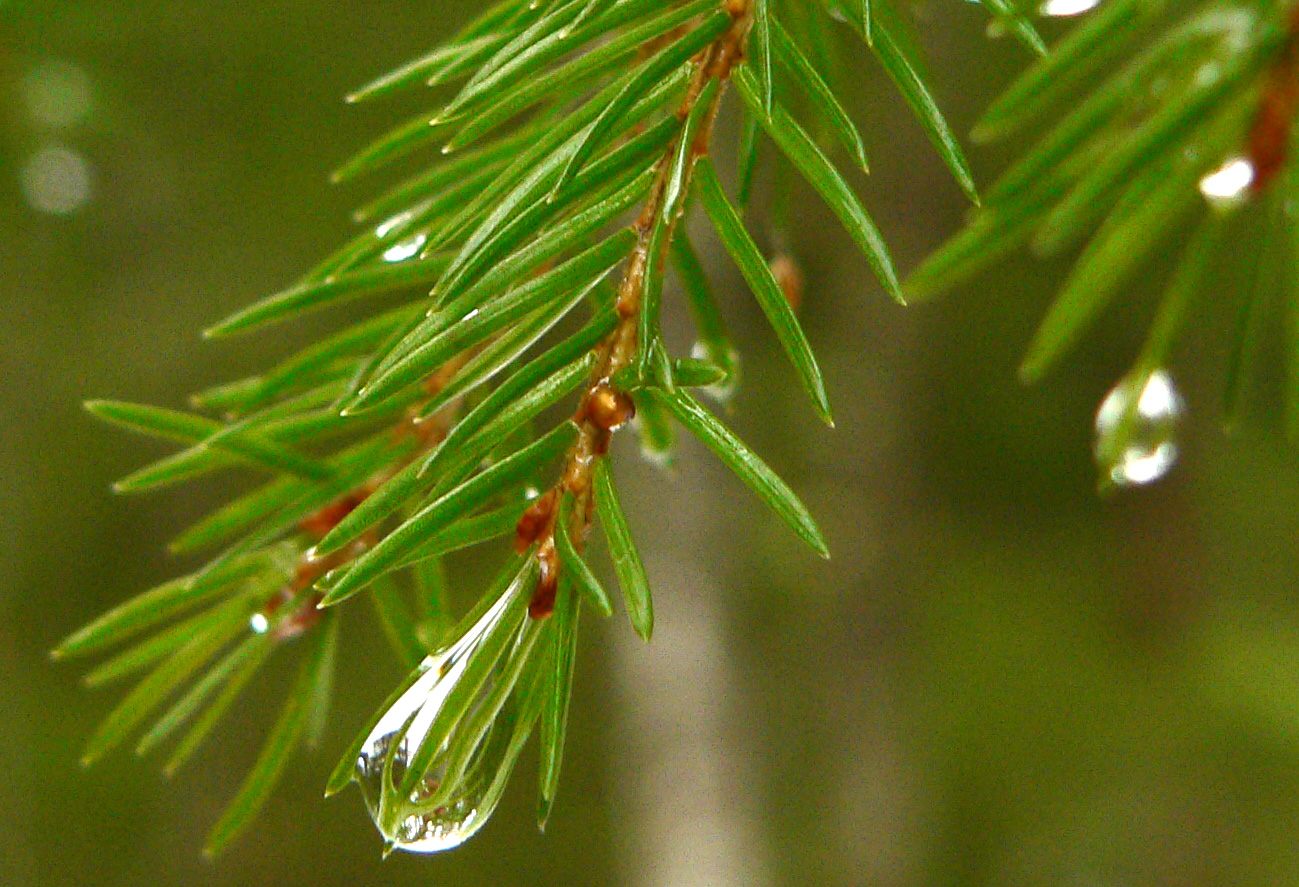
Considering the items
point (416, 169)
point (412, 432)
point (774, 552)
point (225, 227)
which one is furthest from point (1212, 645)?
point (412, 432)

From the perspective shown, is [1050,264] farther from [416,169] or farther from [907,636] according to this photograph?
[416,169]

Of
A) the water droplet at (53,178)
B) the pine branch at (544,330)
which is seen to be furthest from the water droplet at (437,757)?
the water droplet at (53,178)

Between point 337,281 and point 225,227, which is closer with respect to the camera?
point 337,281

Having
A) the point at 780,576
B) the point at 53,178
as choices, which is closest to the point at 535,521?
the point at 53,178

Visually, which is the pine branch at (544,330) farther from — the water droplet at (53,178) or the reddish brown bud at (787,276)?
the water droplet at (53,178)

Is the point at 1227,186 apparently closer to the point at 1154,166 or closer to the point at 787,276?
the point at 1154,166
